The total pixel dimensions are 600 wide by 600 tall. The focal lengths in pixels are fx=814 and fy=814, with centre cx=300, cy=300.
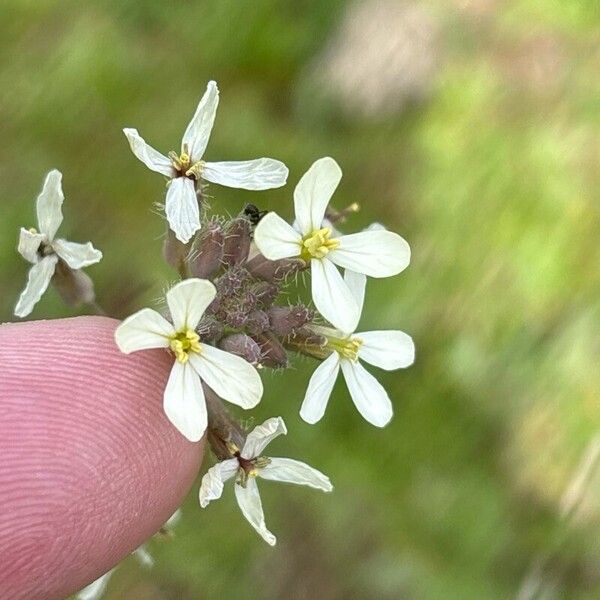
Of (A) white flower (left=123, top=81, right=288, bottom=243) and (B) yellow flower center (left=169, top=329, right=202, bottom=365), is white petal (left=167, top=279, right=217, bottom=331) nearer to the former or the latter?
(B) yellow flower center (left=169, top=329, right=202, bottom=365)

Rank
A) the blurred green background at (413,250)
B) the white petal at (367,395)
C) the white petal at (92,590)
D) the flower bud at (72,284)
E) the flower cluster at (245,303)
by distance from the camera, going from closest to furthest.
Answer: the flower cluster at (245,303)
the white petal at (367,395)
the flower bud at (72,284)
the white petal at (92,590)
the blurred green background at (413,250)

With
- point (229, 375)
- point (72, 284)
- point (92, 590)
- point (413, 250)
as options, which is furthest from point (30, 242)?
point (413, 250)

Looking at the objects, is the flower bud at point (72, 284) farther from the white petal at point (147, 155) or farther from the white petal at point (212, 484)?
the white petal at point (212, 484)

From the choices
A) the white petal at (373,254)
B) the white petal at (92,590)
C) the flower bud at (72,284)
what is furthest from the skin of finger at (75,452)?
the white petal at (373,254)

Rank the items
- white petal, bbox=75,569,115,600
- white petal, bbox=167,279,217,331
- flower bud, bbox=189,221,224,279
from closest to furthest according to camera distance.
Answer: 1. white petal, bbox=167,279,217,331
2. flower bud, bbox=189,221,224,279
3. white petal, bbox=75,569,115,600

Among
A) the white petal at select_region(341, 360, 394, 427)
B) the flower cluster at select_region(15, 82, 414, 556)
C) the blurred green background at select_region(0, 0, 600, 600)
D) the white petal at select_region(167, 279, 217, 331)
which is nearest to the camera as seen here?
the white petal at select_region(167, 279, 217, 331)

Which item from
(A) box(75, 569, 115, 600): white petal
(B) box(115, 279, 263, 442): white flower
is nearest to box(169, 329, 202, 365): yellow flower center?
(B) box(115, 279, 263, 442): white flower

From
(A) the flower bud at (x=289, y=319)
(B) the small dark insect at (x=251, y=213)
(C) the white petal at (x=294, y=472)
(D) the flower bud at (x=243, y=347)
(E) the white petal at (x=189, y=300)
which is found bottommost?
(C) the white petal at (x=294, y=472)
